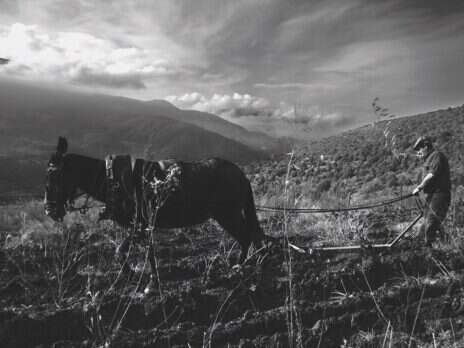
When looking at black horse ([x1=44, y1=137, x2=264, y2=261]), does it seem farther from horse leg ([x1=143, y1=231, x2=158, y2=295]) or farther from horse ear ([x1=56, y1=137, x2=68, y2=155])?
horse leg ([x1=143, y1=231, x2=158, y2=295])

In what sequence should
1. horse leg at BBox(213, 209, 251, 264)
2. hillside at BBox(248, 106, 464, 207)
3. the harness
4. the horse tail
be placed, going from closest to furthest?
the harness
horse leg at BBox(213, 209, 251, 264)
the horse tail
hillside at BBox(248, 106, 464, 207)

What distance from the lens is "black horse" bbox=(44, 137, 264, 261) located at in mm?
3799

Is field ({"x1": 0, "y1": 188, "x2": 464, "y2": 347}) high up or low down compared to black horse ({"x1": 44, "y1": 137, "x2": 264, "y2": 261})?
down

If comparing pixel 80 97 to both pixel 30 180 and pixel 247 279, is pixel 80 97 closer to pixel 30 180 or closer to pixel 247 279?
pixel 30 180

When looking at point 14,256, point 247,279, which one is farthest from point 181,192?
point 14,256

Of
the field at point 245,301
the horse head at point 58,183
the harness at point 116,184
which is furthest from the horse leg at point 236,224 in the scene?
the horse head at point 58,183

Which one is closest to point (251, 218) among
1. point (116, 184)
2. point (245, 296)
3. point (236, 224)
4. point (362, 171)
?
point (236, 224)

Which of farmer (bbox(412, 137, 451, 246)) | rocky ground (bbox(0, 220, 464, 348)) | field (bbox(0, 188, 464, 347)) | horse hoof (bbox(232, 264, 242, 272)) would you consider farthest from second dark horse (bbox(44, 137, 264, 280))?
farmer (bbox(412, 137, 451, 246))

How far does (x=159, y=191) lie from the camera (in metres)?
3.81

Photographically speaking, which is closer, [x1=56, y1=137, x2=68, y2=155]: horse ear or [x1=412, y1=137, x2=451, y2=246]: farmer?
[x1=56, y1=137, x2=68, y2=155]: horse ear

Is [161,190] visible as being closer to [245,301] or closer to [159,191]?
[159,191]

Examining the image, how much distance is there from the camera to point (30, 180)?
1203 inches

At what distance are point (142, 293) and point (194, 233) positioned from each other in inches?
110

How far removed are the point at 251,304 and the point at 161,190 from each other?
152 centimetres
